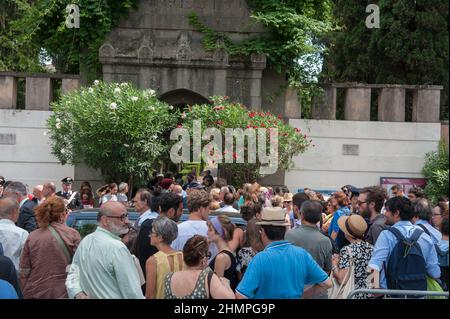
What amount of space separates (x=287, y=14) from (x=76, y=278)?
56.7 ft

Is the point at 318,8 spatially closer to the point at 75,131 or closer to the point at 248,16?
the point at 248,16

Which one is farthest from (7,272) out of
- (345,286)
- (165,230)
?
(345,286)

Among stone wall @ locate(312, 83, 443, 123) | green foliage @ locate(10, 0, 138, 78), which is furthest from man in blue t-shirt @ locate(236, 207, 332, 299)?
stone wall @ locate(312, 83, 443, 123)

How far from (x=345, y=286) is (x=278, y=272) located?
5.39 ft

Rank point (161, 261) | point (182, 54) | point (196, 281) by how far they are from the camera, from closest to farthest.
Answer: point (196, 281)
point (161, 261)
point (182, 54)

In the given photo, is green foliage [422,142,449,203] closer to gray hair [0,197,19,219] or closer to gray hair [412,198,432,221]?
gray hair [412,198,432,221]

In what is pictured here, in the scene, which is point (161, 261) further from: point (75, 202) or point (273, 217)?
point (75, 202)

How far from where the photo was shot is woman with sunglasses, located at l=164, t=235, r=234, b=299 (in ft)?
24.4

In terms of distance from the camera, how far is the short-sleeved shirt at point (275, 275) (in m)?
7.53

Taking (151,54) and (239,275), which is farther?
(151,54)

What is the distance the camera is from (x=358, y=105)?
82.8ft

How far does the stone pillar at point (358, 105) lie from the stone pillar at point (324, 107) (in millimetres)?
457

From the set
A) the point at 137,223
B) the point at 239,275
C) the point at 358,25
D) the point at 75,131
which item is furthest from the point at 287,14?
the point at 239,275
